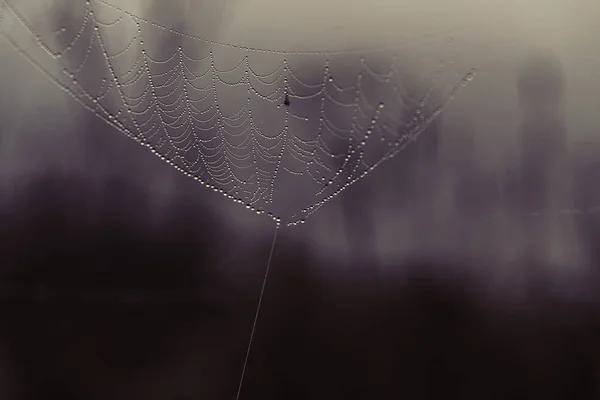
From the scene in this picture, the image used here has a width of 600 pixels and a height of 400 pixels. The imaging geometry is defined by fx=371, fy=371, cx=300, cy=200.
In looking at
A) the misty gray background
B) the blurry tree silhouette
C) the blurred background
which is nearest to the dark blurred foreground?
the blurred background

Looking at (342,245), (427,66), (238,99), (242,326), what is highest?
(427,66)

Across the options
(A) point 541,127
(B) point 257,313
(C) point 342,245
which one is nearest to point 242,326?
(B) point 257,313

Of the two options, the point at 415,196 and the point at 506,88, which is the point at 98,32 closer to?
the point at 415,196

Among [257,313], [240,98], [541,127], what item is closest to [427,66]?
[541,127]

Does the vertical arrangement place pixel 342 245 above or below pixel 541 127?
below

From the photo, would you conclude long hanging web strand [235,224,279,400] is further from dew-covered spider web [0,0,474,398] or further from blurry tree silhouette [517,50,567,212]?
blurry tree silhouette [517,50,567,212]

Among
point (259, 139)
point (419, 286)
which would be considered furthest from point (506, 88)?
point (259, 139)

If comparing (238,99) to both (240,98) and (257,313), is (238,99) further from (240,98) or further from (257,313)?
(257,313)
